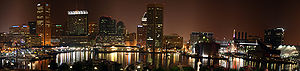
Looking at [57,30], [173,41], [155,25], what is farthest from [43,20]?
[173,41]

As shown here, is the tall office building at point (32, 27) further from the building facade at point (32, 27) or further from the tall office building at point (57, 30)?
the tall office building at point (57, 30)

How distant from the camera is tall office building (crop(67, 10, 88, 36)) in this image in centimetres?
10612

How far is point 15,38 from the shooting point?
3290 inches

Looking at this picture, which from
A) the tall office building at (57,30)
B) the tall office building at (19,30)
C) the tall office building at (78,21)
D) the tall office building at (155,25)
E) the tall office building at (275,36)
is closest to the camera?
the tall office building at (275,36)

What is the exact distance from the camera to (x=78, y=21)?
107 meters

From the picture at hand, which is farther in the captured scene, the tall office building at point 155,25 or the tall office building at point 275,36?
the tall office building at point 155,25

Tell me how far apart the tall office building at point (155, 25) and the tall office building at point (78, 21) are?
1291 inches

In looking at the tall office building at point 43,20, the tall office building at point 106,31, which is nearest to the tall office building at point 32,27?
the tall office building at point 43,20

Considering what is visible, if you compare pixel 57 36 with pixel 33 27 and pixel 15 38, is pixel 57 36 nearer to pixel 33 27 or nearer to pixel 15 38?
pixel 33 27

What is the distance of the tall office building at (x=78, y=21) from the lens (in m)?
106

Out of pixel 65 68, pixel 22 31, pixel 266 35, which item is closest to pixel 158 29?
pixel 266 35

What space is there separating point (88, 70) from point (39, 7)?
7524 cm

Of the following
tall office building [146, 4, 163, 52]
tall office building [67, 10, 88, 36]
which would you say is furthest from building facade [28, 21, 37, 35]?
tall office building [146, 4, 163, 52]

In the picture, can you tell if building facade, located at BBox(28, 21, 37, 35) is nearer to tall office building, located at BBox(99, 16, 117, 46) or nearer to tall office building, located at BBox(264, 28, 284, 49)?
tall office building, located at BBox(99, 16, 117, 46)
